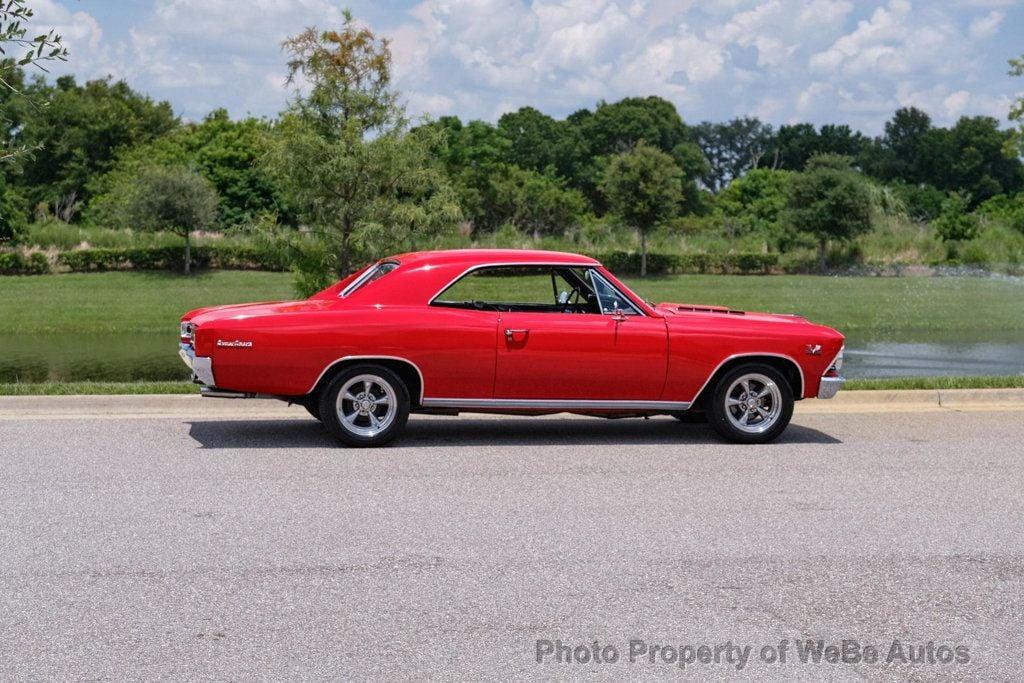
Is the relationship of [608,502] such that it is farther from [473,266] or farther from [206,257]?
[206,257]

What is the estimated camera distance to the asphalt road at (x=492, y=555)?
16.8 ft

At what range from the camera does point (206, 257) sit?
Answer: 48906 mm

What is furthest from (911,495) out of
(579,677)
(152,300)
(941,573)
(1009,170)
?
(1009,170)

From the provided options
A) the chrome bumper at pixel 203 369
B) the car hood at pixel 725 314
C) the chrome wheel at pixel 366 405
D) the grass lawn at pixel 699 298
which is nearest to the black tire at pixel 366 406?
the chrome wheel at pixel 366 405

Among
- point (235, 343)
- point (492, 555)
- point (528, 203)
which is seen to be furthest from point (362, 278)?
point (528, 203)

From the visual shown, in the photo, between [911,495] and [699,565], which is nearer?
[699,565]

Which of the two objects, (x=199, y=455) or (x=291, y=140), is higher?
(x=291, y=140)

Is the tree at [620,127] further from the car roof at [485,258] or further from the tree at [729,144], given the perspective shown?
the car roof at [485,258]

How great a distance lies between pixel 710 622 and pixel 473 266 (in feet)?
17.1

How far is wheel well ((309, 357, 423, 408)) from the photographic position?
9805 millimetres

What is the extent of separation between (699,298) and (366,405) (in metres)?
33.7

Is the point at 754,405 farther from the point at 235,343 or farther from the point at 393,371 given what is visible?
the point at 235,343

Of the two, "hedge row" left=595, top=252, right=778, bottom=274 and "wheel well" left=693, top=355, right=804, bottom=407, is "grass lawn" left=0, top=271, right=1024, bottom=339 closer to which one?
"hedge row" left=595, top=252, right=778, bottom=274

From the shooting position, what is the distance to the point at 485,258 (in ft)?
34.1
